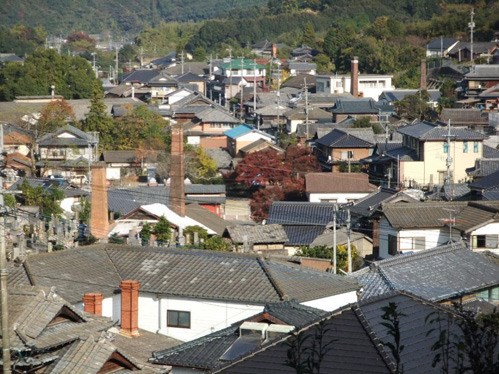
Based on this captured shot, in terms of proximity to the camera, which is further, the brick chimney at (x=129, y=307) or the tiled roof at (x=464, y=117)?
the tiled roof at (x=464, y=117)

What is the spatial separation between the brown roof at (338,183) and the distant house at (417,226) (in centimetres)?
642

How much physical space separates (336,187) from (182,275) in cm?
1418

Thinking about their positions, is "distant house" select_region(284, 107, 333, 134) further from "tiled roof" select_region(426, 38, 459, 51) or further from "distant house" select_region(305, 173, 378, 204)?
"tiled roof" select_region(426, 38, 459, 51)

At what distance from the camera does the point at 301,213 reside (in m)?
24.1

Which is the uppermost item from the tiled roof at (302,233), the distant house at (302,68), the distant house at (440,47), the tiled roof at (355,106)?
the distant house at (440,47)

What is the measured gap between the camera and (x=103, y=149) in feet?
115

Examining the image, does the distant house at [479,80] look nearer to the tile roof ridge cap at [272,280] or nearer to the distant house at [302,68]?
the distant house at [302,68]

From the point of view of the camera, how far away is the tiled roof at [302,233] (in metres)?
22.2

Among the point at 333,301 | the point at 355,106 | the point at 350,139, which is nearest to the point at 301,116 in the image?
the point at 355,106

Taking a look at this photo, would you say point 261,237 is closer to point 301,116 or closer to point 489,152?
point 489,152

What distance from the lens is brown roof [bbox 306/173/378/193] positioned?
91.0 feet

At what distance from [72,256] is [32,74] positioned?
3421cm

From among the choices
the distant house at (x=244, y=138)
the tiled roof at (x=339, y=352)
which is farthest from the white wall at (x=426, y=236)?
the distant house at (x=244, y=138)

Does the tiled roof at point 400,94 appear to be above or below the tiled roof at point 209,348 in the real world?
above
